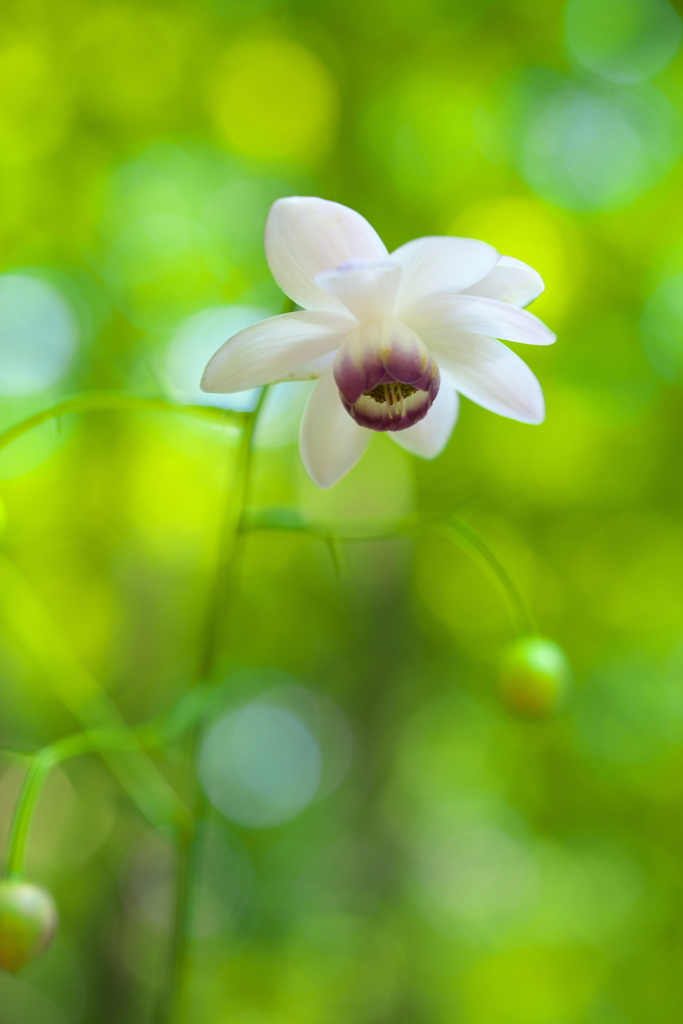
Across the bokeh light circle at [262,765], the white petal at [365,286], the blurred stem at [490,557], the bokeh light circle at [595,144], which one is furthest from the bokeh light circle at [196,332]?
the white petal at [365,286]

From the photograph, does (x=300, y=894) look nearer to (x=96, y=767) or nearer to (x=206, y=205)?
(x=96, y=767)

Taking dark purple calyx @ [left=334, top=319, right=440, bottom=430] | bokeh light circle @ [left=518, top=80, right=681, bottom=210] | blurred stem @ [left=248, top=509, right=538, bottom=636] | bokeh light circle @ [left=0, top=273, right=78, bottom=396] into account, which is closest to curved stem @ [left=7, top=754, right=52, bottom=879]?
blurred stem @ [left=248, top=509, right=538, bottom=636]

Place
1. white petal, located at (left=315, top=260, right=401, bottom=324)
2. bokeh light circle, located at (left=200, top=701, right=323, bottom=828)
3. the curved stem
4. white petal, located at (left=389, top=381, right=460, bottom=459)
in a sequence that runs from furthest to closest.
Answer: bokeh light circle, located at (left=200, top=701, right=323, bottom=828), white petal, located at (left=389, top=381, right=460, bottom=459), the curved stem, white petal, located at (left=315, top=260, right=401, bottom=324)

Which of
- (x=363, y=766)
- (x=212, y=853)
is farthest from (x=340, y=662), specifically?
(x=212, y=853)

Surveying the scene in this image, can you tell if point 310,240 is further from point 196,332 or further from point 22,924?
point 196,332

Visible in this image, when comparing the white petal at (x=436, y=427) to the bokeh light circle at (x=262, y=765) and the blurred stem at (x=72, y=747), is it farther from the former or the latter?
the bokeh light circle at (x=262, y=765)

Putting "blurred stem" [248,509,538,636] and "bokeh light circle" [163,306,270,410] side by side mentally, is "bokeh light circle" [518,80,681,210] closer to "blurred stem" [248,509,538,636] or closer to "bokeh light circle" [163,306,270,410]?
"bokeh light circle" [163,306,270,410]

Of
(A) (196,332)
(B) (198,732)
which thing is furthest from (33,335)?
(B) (198,732)
